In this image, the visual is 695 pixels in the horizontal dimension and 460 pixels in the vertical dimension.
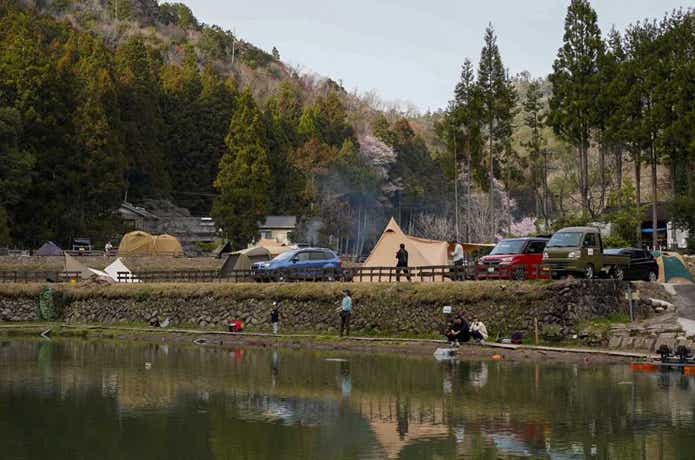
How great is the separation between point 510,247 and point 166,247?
37734 mm

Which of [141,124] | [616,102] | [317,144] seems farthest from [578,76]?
[317,144]

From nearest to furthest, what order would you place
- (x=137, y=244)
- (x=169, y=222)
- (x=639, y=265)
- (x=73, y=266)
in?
(x=639, y=265)
(x=73, y=266)
(x=137, y=244)
(x=169, y=222)

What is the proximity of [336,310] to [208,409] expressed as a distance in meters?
18.4

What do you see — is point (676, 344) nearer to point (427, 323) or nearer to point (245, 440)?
point (427, 323)

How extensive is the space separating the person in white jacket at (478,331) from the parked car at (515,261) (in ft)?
9.71

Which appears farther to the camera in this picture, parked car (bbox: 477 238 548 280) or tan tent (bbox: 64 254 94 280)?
tan tent (bbox: 64 254 94 280)

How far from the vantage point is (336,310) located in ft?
131

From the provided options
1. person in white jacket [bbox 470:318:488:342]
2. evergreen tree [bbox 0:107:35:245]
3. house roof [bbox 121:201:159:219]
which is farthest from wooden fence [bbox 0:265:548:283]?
house roof [bbox 121:201:159:219]

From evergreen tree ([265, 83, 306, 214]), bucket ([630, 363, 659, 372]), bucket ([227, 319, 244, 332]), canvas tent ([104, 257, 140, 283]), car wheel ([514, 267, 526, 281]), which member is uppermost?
evergreen tree ([265, 83, 306, 214])

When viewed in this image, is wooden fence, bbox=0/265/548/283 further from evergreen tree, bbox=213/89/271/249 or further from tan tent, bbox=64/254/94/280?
evergreen tree, bbox=213/89/271/249

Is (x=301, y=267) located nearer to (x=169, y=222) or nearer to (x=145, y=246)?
(x=145, y=246)

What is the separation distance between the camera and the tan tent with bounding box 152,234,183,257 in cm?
6901

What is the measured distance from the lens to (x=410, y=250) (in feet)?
151

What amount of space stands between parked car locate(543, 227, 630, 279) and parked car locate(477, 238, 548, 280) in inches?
26.0
